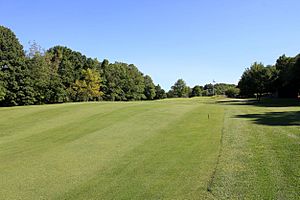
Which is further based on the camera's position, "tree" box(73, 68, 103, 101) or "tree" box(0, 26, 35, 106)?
"tree" box(73, 68, 103, 101)

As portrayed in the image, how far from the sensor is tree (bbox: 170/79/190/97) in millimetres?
154600

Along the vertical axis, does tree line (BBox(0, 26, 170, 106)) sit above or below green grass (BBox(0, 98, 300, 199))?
above

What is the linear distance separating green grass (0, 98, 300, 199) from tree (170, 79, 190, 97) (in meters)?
136

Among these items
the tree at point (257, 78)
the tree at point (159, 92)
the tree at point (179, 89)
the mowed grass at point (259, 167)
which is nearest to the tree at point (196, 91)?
the tree at point (179, 89)

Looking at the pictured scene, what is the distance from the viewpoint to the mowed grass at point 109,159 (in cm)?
759

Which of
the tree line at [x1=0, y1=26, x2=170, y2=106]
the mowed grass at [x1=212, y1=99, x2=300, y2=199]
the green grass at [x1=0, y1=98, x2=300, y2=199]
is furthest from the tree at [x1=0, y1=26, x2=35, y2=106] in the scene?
the mowed grass at [x1=212, y1=99, x2=300, y2=199]

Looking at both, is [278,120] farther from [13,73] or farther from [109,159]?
[13,73]

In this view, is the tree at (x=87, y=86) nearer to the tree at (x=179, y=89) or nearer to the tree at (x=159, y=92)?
the tree at (x=159, y=92)

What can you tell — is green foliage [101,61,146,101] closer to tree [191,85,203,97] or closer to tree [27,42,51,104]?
tree [27,42,51,104]

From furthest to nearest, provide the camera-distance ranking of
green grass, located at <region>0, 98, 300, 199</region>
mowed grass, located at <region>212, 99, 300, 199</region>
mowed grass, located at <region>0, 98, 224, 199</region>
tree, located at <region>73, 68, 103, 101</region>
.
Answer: tree, located at <region>73, 68, 103, 101</region>, mowed grass, located at <region>0, 98, 224, 199</region>, green grass, located at <region>0, 98, 300, 199</region>, mowed grass, located at <region>212, 99, 300, 199</region>

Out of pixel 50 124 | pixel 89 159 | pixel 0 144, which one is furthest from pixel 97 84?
pixel 89 159

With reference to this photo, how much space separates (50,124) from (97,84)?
58842 millimetres

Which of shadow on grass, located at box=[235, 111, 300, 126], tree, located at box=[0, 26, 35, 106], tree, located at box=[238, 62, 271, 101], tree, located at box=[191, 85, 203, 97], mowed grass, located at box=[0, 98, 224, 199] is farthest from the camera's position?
tree, located at box=[191, 85, 203, 97]

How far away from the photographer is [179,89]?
156 meters
